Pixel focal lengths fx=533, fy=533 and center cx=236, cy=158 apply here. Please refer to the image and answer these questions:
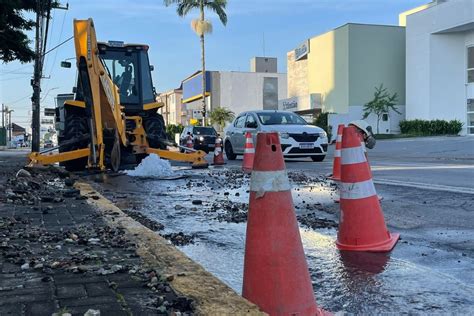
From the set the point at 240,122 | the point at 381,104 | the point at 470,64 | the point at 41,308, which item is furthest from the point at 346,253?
the point at 381,104

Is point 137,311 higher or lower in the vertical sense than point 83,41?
lower

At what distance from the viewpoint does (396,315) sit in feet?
10.4

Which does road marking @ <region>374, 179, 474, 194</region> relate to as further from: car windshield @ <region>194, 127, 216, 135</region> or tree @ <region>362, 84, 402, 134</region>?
tree @ <region>362, 84, 402, 134</region>

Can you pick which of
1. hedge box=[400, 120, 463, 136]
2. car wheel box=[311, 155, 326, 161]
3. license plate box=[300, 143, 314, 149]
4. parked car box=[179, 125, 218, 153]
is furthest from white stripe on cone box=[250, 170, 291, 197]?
hedge box=[400, 120, 463, 136]

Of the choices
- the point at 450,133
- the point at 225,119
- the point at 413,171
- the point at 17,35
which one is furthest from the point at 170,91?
the point at 413,171

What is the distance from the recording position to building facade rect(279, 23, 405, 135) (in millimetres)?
41844

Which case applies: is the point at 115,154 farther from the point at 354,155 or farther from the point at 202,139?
the point at 202,139

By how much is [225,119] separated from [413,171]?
4840cm

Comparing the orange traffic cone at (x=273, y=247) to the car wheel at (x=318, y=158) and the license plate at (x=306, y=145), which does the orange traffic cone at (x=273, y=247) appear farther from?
the car wheel at (x=318, y=158)

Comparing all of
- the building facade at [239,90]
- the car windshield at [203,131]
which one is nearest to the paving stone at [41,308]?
the car windshield at [203,131]

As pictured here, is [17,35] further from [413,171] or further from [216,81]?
[216,81]

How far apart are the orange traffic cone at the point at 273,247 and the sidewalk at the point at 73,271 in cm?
45

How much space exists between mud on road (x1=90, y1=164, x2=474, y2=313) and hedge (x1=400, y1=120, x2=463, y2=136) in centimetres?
2912

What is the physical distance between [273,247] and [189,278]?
0.60 meters
